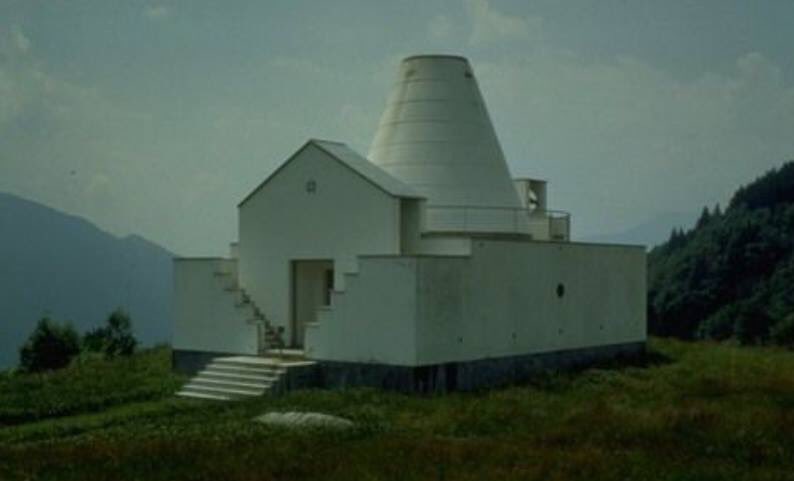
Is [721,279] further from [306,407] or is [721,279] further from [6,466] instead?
[6,466]

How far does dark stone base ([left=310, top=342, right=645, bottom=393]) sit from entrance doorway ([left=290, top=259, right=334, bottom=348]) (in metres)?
2.32

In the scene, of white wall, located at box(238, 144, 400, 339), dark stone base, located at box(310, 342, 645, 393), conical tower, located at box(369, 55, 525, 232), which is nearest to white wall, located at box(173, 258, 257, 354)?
white wall, located at box(238, 144, 400, 339)

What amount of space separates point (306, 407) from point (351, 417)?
44.0 inches

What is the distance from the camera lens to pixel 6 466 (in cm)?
1082

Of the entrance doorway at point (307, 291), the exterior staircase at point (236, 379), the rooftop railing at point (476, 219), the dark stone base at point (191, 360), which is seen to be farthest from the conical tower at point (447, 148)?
the dark stone base at point (191, 360)

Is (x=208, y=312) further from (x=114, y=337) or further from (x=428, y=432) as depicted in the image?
(x=114, y=337)

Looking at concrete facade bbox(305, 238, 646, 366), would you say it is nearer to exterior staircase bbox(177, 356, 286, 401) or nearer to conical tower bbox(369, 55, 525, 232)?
exterior staircase bbox(177, 356, 286, 401)

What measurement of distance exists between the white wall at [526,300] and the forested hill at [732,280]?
135 ft

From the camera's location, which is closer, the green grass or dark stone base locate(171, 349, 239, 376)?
the green grass

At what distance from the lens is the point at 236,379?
18.9m

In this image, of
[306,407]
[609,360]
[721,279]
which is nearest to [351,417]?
[306,407]

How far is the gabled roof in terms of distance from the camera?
64.3ft

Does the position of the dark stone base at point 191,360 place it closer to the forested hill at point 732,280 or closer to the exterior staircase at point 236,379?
the exterior staircase at point 236,379

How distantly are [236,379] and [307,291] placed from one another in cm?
314
